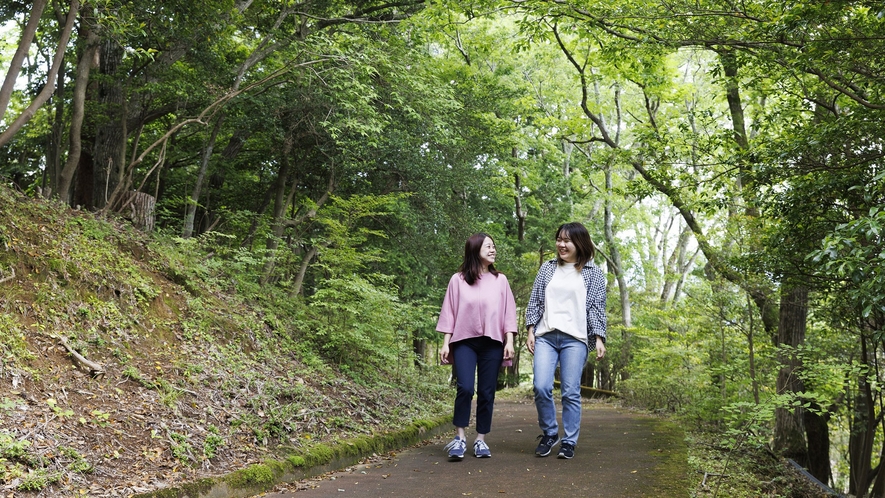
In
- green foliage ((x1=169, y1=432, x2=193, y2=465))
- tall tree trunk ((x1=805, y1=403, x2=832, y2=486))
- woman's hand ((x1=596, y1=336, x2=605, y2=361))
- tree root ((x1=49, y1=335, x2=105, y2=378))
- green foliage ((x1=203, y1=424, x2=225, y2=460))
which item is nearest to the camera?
green foliage ((x1=169, y1=432, x2=193, y2=465))

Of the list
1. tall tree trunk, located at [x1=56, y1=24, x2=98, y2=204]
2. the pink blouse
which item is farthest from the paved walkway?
tall tree trunk, located at [x1=56, y1=24, x2=98, y2=204]

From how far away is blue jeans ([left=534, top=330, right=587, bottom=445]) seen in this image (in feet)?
18.1

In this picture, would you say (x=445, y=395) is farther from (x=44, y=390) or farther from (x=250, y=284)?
(x=44, y=390)

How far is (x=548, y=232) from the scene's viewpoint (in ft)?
82.0

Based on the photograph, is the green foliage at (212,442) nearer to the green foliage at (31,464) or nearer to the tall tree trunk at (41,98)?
the green foliage at (31,464)

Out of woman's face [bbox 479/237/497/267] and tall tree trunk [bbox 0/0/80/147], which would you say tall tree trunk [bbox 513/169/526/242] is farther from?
woman's face [bbox 479/237/497/267]

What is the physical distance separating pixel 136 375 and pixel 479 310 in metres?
3.02

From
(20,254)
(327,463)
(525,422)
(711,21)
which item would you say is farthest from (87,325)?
(711,21)

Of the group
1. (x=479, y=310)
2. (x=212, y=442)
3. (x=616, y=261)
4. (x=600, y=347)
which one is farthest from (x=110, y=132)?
(x=616, y=261)

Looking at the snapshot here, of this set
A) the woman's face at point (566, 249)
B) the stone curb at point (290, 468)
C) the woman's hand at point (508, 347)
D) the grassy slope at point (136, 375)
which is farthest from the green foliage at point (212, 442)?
the woman's face at point (566, 249)

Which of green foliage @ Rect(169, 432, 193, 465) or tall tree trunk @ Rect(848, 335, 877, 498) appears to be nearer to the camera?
green foliage @ Rect(169, 432, 193, 465)

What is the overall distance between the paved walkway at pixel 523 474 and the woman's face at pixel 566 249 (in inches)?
68.7

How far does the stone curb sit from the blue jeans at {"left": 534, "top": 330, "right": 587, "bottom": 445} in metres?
1.86

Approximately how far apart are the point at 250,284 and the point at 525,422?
16.0 ft
